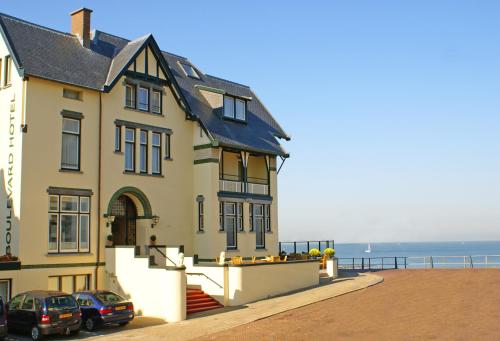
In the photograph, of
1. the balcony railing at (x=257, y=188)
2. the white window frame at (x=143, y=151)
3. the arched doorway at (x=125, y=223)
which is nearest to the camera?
the arched doorway at (x=125, y=223)

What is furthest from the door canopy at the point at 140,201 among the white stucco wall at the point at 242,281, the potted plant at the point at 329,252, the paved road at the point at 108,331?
the potted plant at the point at 329,252

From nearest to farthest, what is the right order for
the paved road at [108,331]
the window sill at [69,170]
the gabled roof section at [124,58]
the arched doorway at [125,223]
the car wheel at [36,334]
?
the car wheel at [36,334]
the paved road at [108,331]
the window sill at [69,170]
the gabled roof section at [124,58]
the arched doorway at [125,223]

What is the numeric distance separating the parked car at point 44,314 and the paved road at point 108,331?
0.29m

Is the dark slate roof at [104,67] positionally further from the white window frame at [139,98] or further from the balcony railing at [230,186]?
the balcony railing at [230,186]

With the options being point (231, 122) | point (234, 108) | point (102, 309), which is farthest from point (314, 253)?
point (102, 309)

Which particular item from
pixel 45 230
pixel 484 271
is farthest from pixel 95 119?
pixel 484 271

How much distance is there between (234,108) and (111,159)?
1047 centimetres

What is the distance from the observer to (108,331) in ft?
77.9

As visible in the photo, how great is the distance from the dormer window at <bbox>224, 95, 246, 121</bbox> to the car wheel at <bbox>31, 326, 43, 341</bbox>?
63.3ft

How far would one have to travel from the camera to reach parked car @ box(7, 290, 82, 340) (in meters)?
21.7

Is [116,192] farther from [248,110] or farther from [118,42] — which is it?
[248,110]

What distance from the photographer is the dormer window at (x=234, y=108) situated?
125 feet

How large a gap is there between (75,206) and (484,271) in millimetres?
25319

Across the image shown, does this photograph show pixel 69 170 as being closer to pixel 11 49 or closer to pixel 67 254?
pixel 67 254
